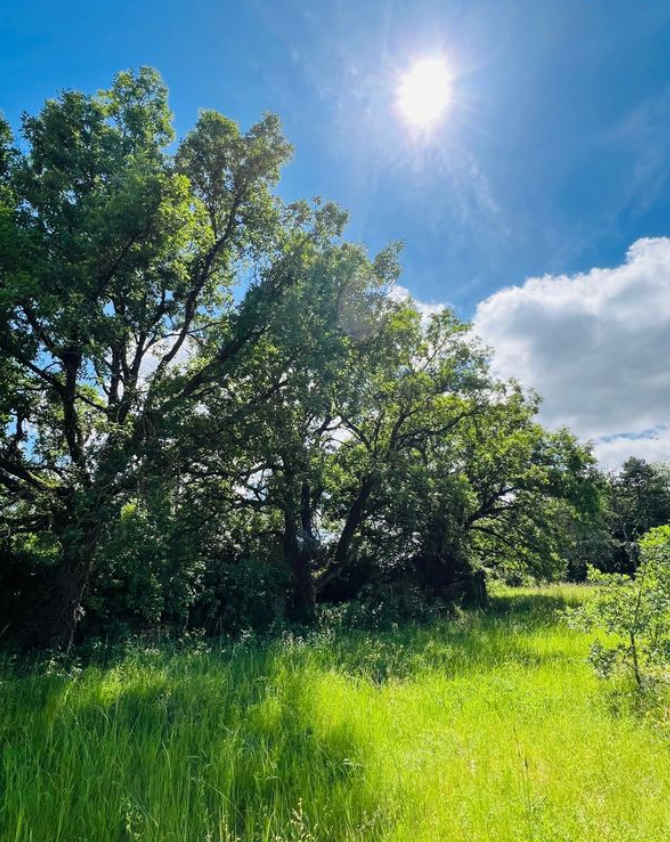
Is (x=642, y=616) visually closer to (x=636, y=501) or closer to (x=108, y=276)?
(x=108, y=276)

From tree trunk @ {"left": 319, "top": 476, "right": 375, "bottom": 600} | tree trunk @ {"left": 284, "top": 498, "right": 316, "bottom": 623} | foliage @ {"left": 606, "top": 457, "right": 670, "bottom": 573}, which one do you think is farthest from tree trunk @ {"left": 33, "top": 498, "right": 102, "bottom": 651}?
foliage @ {"left": 606, "top": 457, "right": 670, "bottom": 573}

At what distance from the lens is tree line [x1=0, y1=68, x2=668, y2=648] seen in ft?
28.0

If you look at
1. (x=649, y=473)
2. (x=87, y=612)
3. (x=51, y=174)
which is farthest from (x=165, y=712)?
(x=649, y=473)

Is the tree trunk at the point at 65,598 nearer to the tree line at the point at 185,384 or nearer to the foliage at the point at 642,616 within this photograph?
the tree line at the point at 185,384

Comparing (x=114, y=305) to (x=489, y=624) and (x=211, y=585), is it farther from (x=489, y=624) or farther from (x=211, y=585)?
(x=489, y=624)

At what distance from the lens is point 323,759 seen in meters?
3.80

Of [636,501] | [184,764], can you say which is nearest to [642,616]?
[184,764]

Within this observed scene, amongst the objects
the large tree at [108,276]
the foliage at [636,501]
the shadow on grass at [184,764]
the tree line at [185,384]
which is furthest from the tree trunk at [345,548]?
the foliage at [636,501]

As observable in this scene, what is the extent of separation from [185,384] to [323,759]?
8615 millimetres

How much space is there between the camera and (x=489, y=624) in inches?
480

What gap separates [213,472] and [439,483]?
7.74 m

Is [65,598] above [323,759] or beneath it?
above

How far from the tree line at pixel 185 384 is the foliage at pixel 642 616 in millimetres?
6624

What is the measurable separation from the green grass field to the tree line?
4589mm
